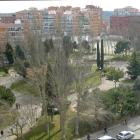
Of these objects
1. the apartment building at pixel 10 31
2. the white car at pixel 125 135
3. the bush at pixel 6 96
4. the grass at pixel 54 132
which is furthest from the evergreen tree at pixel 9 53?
the white car at pixel 125 135

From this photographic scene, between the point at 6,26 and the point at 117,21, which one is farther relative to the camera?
the point at 117,21

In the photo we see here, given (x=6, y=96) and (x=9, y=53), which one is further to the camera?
(x=9, y=53)

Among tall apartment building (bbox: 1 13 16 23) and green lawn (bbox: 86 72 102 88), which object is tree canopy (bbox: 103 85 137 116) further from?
tall apartment building (bbox: 1 13 16 23)

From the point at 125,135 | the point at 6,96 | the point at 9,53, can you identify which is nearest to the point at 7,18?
the point at 9,53

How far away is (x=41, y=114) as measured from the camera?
11.7 metres

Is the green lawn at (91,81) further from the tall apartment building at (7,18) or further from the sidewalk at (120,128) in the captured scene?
the tall apartment building at (7,18)

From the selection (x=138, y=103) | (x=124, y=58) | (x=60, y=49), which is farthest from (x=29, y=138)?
(x=124, y=58)

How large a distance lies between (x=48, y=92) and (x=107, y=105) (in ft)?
9.35

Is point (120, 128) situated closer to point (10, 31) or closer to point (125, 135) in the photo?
point (125, 135)

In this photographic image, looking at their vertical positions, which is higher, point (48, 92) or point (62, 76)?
point (62, 76)

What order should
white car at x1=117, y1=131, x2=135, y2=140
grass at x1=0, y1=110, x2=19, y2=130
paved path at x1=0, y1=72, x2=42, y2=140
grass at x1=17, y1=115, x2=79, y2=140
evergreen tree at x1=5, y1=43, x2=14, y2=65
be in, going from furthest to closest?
1. evergreen tree at x1=5, y1=43, x2=14, y2=65
2. grass at x1=17, y1=115, x2=79, y2=140
3. paved path at x1=0, y1=72, x2=42, y2=140
4. white car at x1=117, y1=131, x2=135, y2=140
5. grass at x1=0, y1=110, x2=19, y2=130

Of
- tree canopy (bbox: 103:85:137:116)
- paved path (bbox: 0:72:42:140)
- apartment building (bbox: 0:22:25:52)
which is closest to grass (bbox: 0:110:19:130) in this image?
paved path (bbox: 0:72:42:140)

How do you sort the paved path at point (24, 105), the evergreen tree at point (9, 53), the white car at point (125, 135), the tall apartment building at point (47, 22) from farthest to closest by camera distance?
1. the tall apartment building at point (47, 22)
2. the evergreen tree at point (9, 53)
3. the paved path at point (24, 105)
4. the white car at point (125, 135)

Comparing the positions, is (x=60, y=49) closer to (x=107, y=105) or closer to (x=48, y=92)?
(x=48, y=92)
